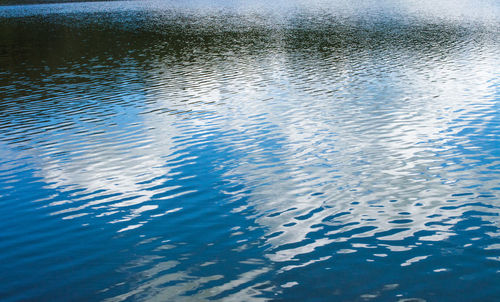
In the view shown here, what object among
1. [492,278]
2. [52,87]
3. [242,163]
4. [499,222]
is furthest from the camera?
[52,87]

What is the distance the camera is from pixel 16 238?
1527 cm

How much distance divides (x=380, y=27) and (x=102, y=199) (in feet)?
241

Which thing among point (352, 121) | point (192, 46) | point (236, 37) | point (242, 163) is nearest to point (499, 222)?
point (242, 163)

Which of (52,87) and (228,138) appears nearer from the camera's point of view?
(228,138)

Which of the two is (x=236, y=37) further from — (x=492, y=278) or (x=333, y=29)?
(x=492, y=278)

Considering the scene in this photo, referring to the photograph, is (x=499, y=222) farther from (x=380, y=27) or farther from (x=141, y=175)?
(x=380, y=27)

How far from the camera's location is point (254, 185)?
18562mm

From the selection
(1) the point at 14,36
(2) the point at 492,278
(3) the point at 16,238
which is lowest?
(2) the point at 492,278

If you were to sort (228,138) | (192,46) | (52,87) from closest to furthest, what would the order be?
(228,138) → (52,87) → (192,46)

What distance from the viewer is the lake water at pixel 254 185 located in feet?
40.9

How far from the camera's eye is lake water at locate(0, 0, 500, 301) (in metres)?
12.5

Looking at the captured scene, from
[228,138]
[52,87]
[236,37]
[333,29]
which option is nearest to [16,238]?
[228,138]

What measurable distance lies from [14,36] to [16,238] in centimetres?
7501

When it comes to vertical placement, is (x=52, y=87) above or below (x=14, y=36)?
below
